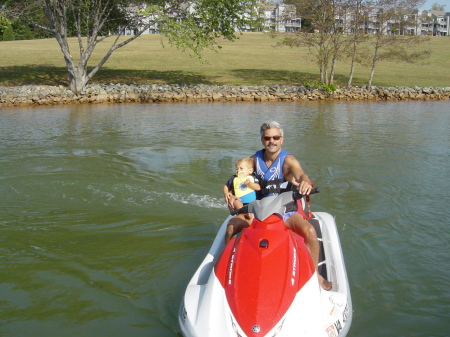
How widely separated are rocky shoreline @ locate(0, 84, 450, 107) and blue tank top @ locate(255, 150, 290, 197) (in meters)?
20.3

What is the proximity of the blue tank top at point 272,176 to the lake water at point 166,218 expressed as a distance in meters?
1.18

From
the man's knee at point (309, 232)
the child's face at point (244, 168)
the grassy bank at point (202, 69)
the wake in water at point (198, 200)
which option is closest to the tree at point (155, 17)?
the grassy bank at point (202, 69)

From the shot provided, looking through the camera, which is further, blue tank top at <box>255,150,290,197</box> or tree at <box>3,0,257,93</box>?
A: tree at <box>3,0,257,93</box>

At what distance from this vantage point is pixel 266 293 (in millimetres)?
3426

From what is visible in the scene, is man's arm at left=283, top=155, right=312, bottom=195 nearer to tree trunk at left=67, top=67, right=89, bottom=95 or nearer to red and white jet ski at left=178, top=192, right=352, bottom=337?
red and white jet ski at left=178, top=192, right=352, bottom=337

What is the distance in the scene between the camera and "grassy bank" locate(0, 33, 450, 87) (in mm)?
31266

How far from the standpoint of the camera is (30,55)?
40969 millimetres

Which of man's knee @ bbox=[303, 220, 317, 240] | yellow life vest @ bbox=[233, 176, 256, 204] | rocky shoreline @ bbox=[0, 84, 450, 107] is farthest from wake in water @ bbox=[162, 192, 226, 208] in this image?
rocky shoreline @ bbox=[0, 84, 450, 107]

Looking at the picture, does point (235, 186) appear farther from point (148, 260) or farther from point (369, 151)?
point (369, 151)

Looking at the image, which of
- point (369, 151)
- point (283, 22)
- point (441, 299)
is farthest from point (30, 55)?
point (441, 299)

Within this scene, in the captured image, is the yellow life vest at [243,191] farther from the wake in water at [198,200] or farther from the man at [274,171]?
the wake in water at [198,200]

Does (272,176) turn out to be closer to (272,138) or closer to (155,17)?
(272,138)

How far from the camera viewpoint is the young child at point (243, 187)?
4906 mm

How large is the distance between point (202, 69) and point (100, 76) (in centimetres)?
760
